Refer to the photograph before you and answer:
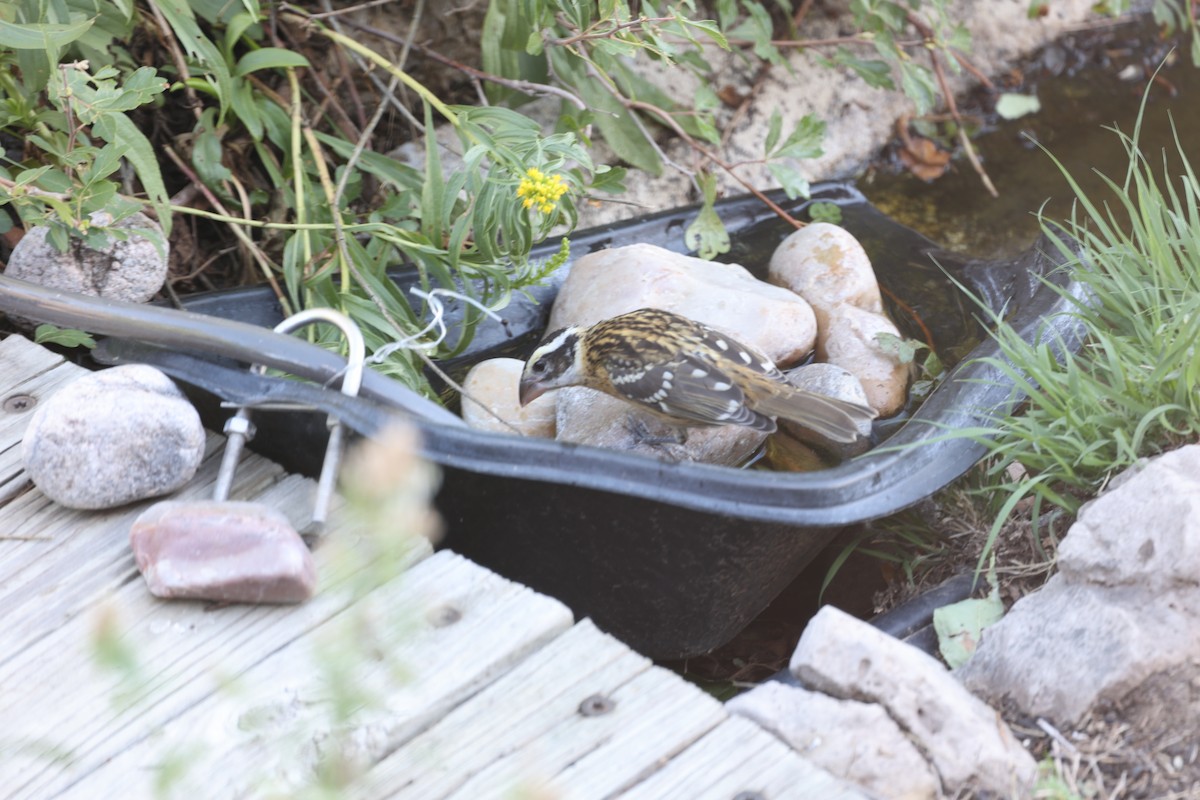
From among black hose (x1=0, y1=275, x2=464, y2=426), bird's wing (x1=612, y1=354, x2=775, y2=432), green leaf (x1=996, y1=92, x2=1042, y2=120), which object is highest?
black hose (x1=0, y1=275, x2=464, y2=426)

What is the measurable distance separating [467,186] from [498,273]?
282mm

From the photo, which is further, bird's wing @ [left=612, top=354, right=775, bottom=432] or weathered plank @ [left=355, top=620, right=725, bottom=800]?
bird's wing @ [left=612, top=354, right=775, bottom=432]

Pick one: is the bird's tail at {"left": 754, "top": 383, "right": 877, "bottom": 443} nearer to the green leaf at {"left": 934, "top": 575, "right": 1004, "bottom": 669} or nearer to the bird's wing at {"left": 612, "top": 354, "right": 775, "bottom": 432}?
the bird's wing at {"left": 612, "top": 354, "right": 775, "bottom": 432}

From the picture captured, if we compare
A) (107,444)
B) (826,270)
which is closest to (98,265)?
(107,444)

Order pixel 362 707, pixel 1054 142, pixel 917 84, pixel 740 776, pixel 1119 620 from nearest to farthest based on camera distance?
pixel 362 707 → pixel 740 776 → pixel 1119 620 → pixel 917 84 → pixel 1054 142

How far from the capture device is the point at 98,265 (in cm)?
343

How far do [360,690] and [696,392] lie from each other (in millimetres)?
1675

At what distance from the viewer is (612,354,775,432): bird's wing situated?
336 cm

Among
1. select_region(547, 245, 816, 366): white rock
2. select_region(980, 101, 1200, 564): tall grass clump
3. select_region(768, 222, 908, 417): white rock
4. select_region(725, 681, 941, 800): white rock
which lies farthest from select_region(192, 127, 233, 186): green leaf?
select_region(725, 681, 941, 800): white rock

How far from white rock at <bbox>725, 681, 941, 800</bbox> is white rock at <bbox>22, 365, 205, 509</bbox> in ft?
4.47

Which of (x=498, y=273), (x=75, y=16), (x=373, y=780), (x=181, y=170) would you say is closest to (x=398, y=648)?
(x=373, y=780)

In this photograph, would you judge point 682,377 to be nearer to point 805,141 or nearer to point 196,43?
point 805,141

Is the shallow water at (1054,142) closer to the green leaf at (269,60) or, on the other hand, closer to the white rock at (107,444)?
the green leaf at (269,60)

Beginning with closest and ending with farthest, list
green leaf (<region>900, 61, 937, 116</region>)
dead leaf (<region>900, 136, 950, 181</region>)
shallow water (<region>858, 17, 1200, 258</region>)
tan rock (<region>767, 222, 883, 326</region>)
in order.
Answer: tan rock (<region>767, 222, 883, 326</region>)
green leaf (<region>900, 61, 937, 116</region>)
shallow water (<region>858, 17, 1200, 258</region>)
dead leaf (<region>900, 136, 950, 181</region>)
